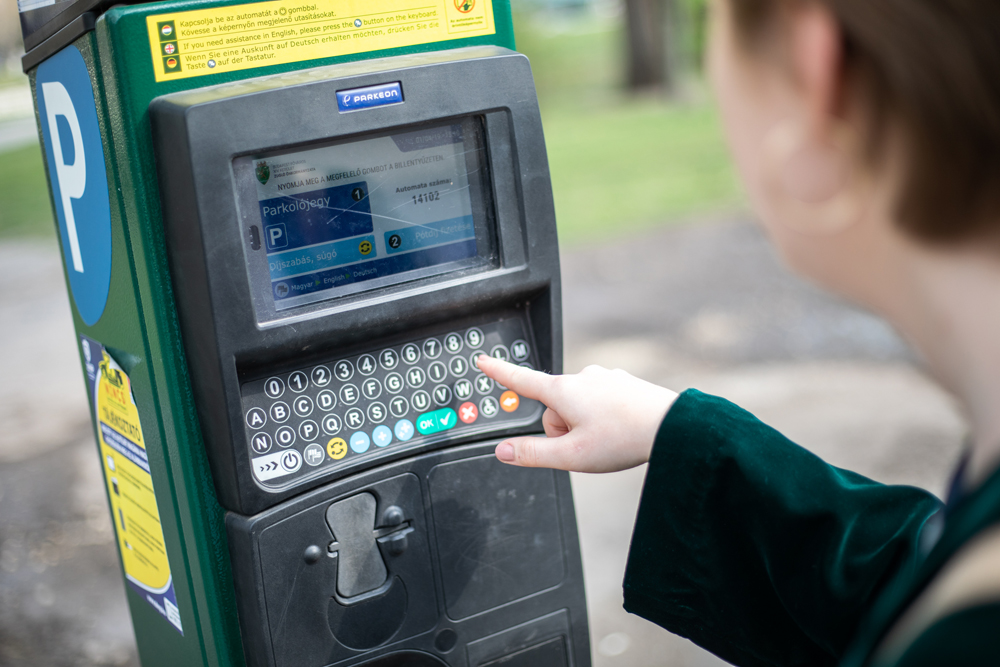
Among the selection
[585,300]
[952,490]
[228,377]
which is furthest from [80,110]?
[585,300]

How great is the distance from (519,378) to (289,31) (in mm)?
510

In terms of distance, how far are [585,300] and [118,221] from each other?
4.43m

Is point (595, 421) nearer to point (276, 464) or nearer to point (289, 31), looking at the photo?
→ point (276, 464)

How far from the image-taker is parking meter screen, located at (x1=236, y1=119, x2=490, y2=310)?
1.12 m

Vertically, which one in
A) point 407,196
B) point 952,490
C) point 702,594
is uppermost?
point 407,196

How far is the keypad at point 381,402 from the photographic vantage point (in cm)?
116

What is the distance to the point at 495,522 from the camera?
1338 millimetres

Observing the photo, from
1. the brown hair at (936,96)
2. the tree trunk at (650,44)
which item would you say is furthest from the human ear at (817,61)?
the tree trunk at (650,44)

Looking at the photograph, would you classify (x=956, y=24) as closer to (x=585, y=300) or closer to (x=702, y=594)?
Result: (x=702, y=594)

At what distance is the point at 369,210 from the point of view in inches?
47.1

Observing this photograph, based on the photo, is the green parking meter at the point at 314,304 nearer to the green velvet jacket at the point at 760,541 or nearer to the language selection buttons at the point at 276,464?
the language selection buttons at the point at 276,464

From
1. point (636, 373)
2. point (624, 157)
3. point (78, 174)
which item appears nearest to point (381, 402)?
point (78, 174)

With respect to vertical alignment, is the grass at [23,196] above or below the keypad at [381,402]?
below

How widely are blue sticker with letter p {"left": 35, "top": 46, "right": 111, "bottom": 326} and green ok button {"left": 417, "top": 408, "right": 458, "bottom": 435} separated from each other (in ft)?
1.47
